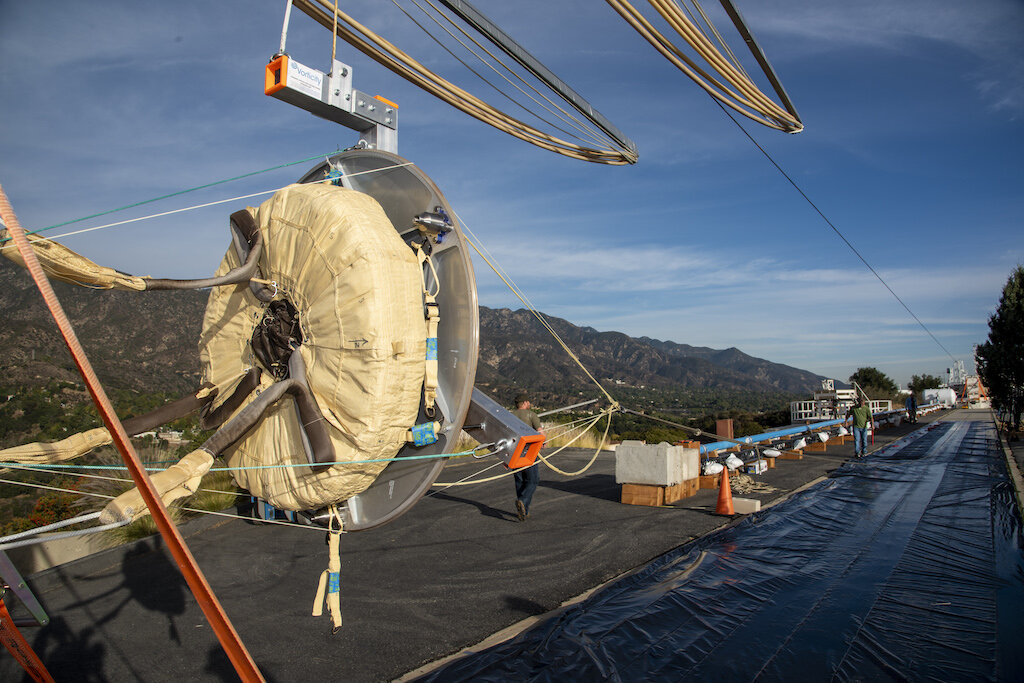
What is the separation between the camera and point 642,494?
31.1 ft

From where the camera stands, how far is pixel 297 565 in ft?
22.6

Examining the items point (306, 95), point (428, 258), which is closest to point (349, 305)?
point (428, 258)

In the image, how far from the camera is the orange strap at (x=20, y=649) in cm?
400

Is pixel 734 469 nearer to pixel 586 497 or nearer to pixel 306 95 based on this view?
pixel 586 497

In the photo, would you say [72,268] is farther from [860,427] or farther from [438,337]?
[860,427]

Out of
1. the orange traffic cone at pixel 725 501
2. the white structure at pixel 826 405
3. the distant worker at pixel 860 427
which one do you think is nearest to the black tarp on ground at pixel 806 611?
the orange traffic cone at pixel 725 501

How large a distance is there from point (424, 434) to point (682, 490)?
6.60 m

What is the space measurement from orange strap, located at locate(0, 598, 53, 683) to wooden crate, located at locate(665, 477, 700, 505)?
25.2ft

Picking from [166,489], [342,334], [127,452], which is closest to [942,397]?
[342,334]

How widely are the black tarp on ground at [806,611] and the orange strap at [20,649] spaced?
254 centimetres

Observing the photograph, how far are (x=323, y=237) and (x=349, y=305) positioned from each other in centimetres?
56

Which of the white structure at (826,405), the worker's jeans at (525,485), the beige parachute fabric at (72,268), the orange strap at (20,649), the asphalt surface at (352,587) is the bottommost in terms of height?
the asphalt surface at (352,587)

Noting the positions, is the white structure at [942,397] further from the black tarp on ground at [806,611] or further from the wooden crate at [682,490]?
the black tarp on ground at [806,611]

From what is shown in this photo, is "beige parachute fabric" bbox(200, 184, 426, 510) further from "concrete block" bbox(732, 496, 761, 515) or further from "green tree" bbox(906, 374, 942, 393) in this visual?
"green tree" bbox(906, 374, 942, 393)
